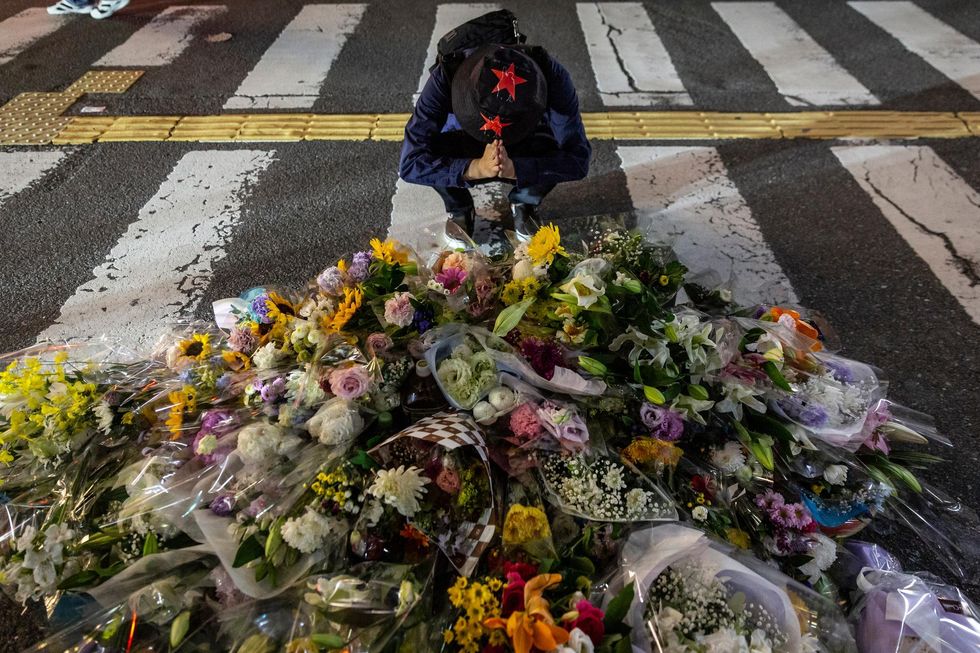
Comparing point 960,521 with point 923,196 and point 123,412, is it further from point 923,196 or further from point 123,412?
point 123,412

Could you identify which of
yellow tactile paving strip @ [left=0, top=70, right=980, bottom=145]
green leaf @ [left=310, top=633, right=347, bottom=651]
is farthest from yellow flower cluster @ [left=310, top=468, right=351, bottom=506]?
yellow tactile paving strip @ [left=0, top=70, right=980, bottom=145]

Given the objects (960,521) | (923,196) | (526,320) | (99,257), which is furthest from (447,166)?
(923,196)

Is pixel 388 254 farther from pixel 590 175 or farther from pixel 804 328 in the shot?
pixel 590 175

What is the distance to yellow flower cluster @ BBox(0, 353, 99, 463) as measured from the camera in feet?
5.70

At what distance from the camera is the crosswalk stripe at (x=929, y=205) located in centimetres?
317

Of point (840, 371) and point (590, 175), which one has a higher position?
point (840, 371)

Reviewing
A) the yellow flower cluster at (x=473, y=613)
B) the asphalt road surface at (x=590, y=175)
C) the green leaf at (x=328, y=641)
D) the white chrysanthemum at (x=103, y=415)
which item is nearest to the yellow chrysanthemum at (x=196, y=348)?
the white chrysanthemum at (x=103, y=415)

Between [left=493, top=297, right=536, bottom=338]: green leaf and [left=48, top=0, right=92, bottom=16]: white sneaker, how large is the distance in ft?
19.1

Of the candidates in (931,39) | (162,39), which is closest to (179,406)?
(162,39)

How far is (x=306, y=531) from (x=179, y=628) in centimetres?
35

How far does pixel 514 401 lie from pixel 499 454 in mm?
148

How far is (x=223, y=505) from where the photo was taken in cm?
154

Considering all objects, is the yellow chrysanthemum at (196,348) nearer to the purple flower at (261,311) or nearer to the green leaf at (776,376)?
the purple flower at (261,311)

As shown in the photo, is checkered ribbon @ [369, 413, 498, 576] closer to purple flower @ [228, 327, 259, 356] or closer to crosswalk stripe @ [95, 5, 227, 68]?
purple flower @ [228, 327, 259, 356]
